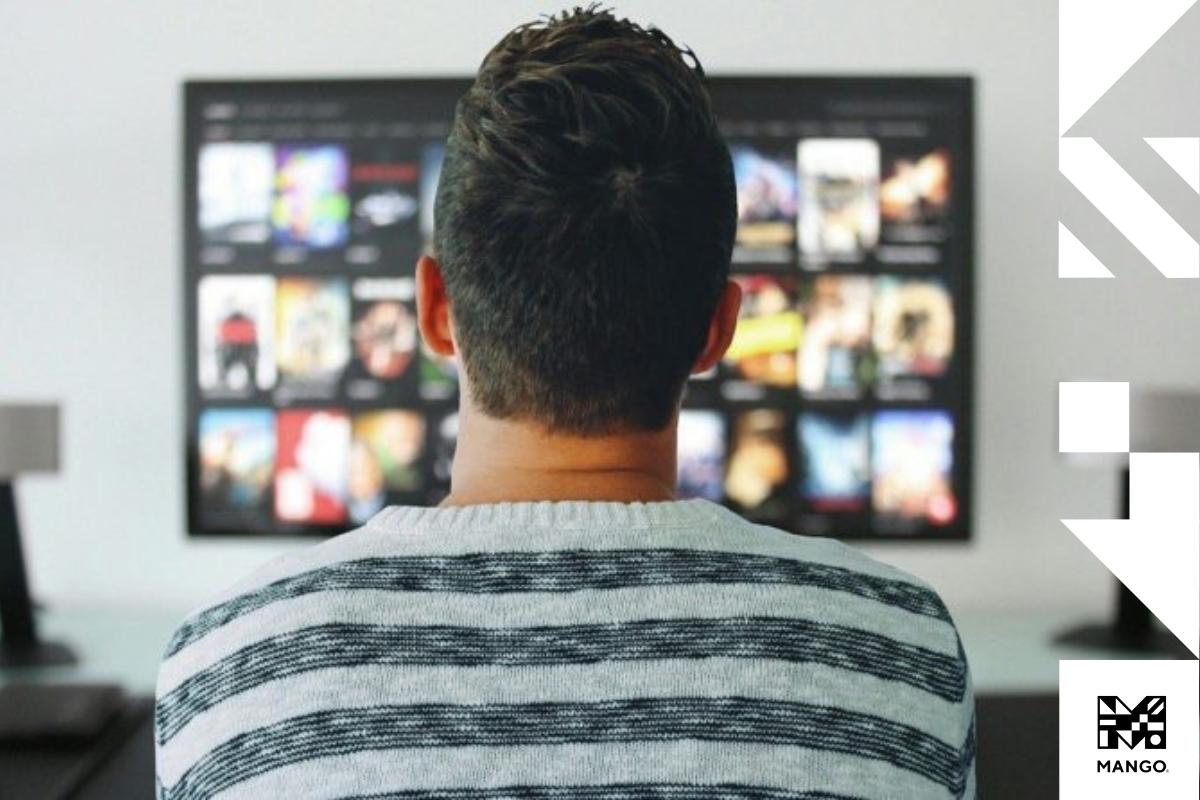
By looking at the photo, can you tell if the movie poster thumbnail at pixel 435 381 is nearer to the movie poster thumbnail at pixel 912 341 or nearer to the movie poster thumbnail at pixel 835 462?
the movie poster thumbnail at pixel 835 462

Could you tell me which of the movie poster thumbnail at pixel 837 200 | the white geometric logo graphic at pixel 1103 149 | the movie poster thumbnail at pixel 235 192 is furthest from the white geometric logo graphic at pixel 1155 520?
the movie poster thumbnail at pixel 235 192

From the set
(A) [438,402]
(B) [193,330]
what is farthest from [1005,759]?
(B) [193,330]

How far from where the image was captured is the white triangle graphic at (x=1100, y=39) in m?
2.59

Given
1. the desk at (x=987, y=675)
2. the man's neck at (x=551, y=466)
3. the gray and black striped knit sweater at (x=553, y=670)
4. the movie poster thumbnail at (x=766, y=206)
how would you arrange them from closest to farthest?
the gray and black striped knit sweater at (x=553, y=670) → the man's neck at (x=551, y=466) → the desk at (x=987, y=675) → the movie poster thumbnail at (x=766, y=206)

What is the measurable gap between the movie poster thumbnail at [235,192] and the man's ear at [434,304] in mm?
1602

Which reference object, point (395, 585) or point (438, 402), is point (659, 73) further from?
point (438, 402)

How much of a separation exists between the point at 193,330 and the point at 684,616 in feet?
6.22

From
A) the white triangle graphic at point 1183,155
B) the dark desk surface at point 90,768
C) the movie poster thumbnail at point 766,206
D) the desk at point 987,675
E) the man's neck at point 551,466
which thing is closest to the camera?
the man's neck at point 551,466

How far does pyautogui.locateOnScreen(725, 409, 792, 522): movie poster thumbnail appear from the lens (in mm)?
2467

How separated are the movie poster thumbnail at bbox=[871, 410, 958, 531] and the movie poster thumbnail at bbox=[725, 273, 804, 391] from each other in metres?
0.19

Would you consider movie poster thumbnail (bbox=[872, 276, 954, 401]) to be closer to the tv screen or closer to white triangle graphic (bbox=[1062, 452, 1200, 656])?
the tv screen

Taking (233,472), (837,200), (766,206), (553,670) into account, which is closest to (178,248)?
(233,472)

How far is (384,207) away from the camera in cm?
247

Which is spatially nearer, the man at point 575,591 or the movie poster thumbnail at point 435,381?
the man at point 575,591
